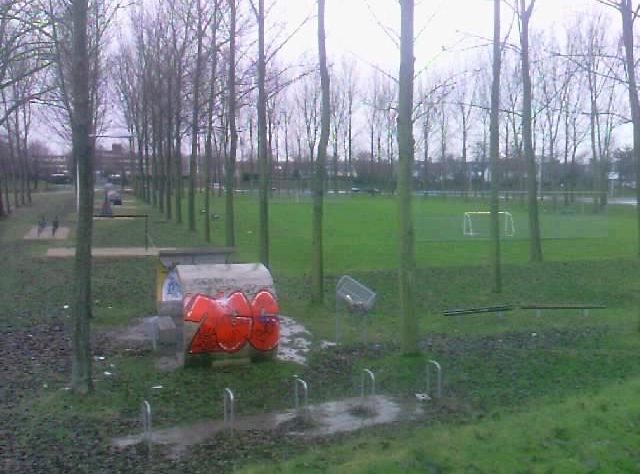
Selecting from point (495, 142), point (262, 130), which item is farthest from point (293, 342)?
Answer: point (495, 142)

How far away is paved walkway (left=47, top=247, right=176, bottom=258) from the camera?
29.3 m

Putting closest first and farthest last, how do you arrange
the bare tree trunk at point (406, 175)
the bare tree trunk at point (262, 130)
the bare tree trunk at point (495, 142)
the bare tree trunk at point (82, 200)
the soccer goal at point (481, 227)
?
the bare tree trunk at point (82, 200)
the bare tree trunk at point (406, 175)
the bare tree trunk at point (495, 142)
the bare tree trunk at point (262, 130)
the soccer goal at point (481, 227)

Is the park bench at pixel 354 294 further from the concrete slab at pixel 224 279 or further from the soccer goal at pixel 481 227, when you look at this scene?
the soccer goal at pixel 481 227

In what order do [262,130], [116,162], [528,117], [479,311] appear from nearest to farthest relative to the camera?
[479,311]
[262,130]
[528,117]
[116,162]

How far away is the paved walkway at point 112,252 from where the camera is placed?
29.3 metres

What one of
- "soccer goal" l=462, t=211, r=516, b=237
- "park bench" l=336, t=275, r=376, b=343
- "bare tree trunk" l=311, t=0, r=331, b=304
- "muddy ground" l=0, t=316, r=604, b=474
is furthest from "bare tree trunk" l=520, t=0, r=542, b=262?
"soccer goal" l=462, t=211, r=516, b=237

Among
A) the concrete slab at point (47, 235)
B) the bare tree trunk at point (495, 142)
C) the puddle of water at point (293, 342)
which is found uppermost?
the bare tree trunk at point (495, 142)

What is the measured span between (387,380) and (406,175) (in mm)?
2804

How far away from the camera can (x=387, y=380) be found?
39.2ft

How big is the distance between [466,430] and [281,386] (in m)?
3.96

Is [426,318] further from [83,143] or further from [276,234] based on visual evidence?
[276,234]

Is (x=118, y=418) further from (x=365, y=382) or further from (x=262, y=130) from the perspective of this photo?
(x=262, y=130)

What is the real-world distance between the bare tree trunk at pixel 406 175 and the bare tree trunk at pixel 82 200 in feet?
13.6

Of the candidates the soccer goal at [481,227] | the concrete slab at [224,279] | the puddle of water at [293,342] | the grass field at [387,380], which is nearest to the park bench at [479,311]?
the grass field at [387,380]
